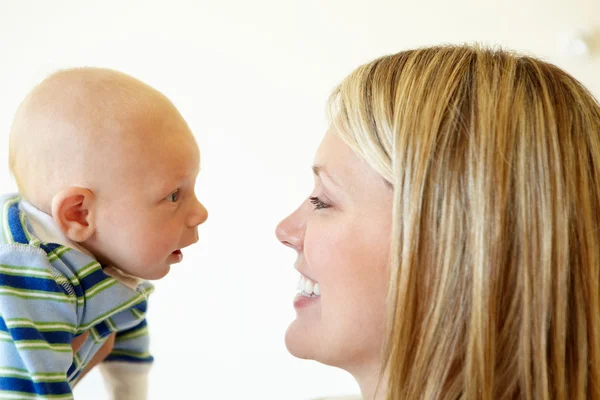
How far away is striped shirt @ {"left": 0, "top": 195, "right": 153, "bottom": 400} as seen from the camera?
1.06 m

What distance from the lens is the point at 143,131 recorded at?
120 cm

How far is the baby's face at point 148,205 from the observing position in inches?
47.0

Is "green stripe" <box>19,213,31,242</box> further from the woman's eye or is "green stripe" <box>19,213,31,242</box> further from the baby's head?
the woman's eye

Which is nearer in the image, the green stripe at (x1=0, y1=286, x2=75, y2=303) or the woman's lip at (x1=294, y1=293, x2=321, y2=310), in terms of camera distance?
the green stripe at (x1=0, y1=286, x2=75, y2=303)

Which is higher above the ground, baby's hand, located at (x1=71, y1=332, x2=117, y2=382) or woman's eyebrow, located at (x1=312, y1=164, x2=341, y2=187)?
woman's eyebrow, located at (x1=312, y1=164, x2=341, y2=187)

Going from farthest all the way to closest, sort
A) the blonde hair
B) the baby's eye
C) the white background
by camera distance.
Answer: the white background → the baby's eye → the blonde hair

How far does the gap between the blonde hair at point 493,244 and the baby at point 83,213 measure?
441 mm

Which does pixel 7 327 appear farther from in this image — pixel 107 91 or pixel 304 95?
pixel 304 95

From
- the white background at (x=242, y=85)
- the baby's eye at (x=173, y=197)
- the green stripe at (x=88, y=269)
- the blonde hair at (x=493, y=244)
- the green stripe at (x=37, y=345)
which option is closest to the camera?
the blonde hair at (x=493, y=244)

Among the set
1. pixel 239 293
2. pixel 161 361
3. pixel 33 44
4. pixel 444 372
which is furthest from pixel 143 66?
pixel 444 372

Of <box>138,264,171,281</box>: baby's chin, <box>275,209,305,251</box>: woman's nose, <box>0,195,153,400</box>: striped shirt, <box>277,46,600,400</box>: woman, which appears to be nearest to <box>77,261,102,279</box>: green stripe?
<box>0,195,153,400</box>: striped shirt

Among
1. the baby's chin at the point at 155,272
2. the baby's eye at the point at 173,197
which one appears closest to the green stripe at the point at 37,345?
the baby's chin at the point at 155,272

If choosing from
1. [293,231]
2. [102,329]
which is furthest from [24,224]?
[293,231]

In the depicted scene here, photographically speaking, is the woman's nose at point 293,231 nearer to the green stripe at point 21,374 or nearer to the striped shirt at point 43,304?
the striped shirt at point 43,304
